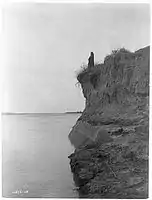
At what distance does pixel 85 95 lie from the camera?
119cm

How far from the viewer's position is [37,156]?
4.00 feet

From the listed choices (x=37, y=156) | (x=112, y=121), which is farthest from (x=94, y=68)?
(x=37, y=156)

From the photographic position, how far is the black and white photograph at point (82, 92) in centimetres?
119

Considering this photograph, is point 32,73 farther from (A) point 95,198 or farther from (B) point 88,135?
Result: (A) point 95,198

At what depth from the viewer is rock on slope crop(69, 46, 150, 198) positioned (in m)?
1.19

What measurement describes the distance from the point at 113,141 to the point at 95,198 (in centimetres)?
26

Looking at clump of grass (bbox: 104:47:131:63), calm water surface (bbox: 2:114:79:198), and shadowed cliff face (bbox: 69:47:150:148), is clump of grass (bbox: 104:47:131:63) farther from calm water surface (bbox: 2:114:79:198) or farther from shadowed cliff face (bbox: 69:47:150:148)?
calm water surface (bbox: 2:114:79:198)

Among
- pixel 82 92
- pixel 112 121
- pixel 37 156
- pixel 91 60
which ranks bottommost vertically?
pixel 37 156

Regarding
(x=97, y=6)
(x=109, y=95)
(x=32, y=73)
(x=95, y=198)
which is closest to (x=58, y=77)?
(x=32, y=73)

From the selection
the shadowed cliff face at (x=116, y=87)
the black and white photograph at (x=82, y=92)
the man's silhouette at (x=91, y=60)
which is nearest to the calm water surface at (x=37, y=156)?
the black and white photograph at (x=82, y=92)

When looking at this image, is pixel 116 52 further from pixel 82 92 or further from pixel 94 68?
pixel 82 92

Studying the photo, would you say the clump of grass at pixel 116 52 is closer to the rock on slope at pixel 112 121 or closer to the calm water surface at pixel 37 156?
the rock on slope at pixel 112 121

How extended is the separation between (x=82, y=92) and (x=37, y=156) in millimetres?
333

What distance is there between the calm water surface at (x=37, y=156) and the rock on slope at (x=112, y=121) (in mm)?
45
